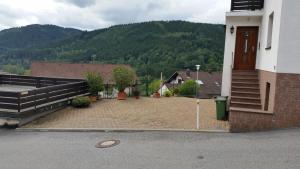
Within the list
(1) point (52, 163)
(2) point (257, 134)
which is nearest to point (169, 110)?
(2) point (257, 134)

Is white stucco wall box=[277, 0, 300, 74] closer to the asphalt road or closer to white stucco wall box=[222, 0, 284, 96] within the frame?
white stucco wall box=[222, 0, 284, 96]

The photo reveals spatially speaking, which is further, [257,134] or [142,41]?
[142,41]

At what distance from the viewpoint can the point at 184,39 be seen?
291ft

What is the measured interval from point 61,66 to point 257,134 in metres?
43.3

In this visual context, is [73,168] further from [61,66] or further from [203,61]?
[203,61]

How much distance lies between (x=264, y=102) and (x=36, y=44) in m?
118

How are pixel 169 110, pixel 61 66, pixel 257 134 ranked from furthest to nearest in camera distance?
pixel 61 66, pixel 169 110, pixel 257 134

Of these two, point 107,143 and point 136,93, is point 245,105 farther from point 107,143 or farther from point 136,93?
point 136,93

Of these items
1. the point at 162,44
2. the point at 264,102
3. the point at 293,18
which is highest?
the point at 162,44

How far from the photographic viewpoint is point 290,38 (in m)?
10.0

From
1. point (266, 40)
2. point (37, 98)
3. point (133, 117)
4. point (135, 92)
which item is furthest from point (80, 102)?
point (266, 40)

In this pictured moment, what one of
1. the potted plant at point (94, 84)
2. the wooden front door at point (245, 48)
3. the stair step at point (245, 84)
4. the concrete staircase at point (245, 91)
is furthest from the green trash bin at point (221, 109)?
the potted plant at point (94, 84)

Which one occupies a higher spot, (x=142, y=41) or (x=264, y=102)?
(x=142, y=41)

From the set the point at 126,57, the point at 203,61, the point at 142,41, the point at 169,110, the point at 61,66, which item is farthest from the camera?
the point at 142,41
